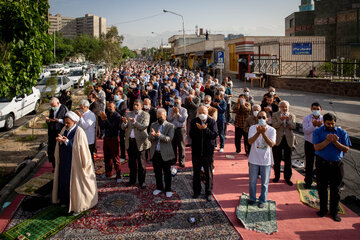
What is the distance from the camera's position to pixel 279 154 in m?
6.59

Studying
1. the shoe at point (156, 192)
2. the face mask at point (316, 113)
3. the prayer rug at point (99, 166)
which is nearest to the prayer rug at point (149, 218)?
the shoe at point (156, 192)

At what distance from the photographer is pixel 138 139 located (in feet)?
20.7

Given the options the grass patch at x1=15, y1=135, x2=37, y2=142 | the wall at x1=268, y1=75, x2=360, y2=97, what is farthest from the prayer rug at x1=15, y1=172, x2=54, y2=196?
the wall at x1=268, y1=75, x2=360, y2=97

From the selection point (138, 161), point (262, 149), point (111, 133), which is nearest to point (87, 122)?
point (111, 133)

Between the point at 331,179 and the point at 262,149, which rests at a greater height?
the point at 262,149

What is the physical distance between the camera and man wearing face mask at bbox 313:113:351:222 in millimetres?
4887

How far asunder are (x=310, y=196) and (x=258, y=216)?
148cm

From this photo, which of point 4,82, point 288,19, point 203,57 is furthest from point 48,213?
point 288,19

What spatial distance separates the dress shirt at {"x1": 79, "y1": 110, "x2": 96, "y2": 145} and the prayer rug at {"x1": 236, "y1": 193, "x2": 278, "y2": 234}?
3582 mm

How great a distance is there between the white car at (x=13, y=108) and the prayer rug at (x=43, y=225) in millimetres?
7255

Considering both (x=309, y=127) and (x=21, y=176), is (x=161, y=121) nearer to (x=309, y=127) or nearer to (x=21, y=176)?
(x=309, y=127)

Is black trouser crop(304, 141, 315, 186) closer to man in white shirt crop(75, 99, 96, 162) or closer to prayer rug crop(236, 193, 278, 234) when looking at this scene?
prayer rug crop(236, 193, 278, 234)

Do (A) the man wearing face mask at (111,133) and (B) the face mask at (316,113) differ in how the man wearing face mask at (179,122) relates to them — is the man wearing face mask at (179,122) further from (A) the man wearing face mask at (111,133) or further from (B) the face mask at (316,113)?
(B) the face mask at (316,113)

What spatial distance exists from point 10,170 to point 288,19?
54.8m
